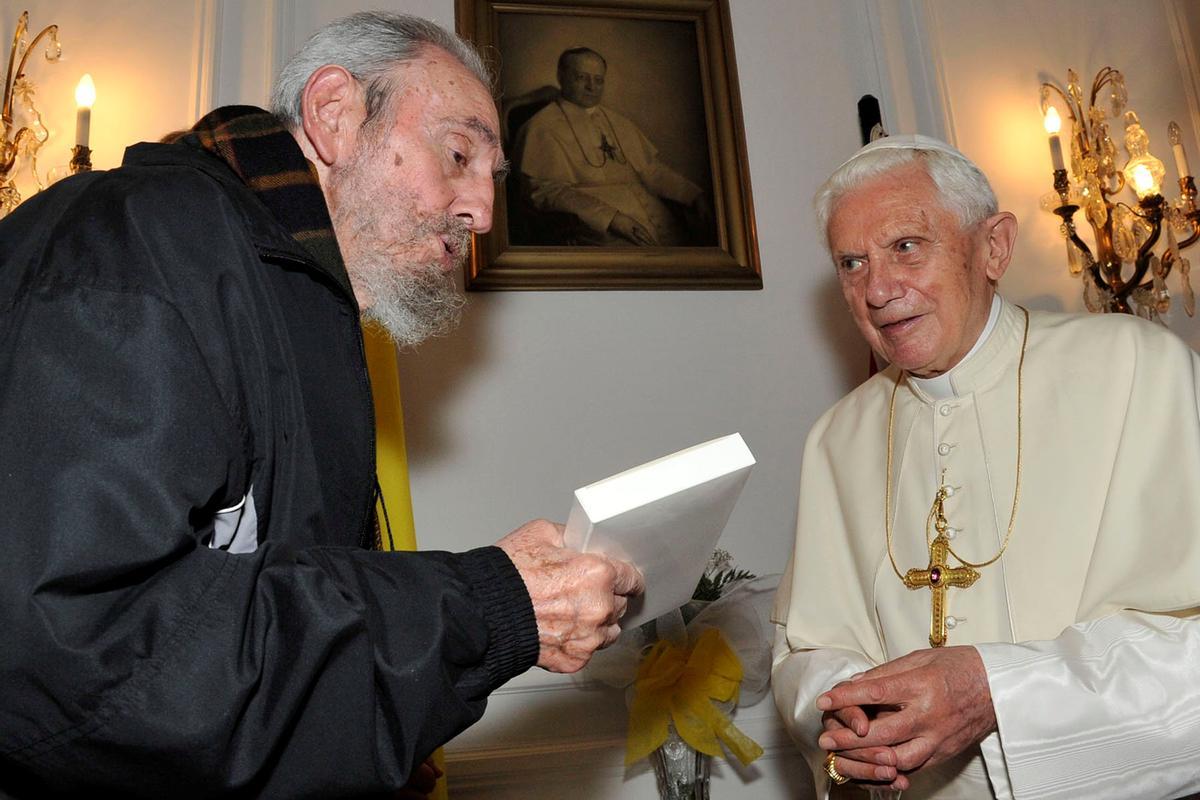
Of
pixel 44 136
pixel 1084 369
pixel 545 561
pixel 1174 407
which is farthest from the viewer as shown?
pixel 44 136

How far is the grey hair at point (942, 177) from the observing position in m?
2.76

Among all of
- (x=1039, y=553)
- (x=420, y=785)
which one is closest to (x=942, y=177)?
(x=1039, y=553)

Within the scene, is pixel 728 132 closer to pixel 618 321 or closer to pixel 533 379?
pixel 618 321

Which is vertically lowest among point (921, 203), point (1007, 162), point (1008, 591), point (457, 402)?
point (1008, 591)

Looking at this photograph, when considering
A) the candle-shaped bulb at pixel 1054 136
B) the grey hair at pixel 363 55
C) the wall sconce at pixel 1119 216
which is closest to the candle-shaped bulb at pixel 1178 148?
the wall sconce at pixel 1119 216

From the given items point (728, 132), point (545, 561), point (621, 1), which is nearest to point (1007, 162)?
point (728, 132)

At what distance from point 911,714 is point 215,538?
4.41 ft

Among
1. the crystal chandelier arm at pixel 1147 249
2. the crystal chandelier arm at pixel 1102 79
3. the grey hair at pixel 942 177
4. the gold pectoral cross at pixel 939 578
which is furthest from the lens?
the crystal chandelier arm at pixel 1102 79

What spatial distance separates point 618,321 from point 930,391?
1313mm

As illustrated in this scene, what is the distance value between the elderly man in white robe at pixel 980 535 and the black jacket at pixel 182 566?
3.60ft

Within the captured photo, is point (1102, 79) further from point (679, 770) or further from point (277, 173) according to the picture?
point (277, 173)

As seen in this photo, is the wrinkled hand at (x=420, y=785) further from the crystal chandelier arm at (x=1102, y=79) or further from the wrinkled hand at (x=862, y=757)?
the crystal chandelier arm at (x=1102, y=79)

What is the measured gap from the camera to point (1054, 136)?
4258 millimetres

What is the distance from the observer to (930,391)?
2.87 meters
